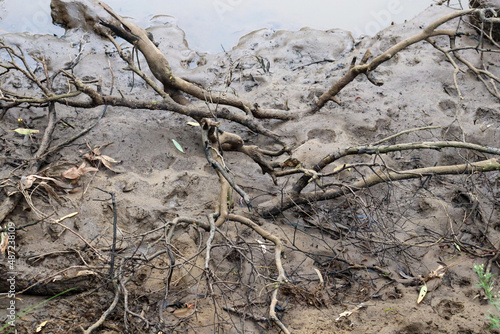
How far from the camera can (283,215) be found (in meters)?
3.21

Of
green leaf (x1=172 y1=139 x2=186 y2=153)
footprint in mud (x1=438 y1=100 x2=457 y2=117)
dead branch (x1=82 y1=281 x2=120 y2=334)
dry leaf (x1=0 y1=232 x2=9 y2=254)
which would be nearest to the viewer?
dead branch (x1=82 y1=281 x2=120 y2=334)

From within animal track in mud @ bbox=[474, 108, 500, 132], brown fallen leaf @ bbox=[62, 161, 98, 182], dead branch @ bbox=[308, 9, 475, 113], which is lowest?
brown fallen leaf @ bbox=[62, 161, 98, 182]

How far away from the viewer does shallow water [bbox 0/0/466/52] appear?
19.7 feet

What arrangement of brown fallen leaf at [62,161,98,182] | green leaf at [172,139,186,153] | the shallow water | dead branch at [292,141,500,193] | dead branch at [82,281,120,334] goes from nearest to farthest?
dead branch at [82,281,120,334] → dead branch at [292,141,500,193] → brown fallen leaf at [62,161,98,182] → green leaf at [172,139,186,153] → the shallow water

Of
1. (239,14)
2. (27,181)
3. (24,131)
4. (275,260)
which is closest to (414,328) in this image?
(275,260)

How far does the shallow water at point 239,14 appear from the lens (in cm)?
599

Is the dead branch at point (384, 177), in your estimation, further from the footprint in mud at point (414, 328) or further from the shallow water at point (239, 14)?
the shallow water at point (239, 14)

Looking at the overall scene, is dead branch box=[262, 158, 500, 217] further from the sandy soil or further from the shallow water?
the shallow water

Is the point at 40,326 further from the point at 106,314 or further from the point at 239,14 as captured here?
the point at 239,14

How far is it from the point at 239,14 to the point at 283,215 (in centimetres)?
444

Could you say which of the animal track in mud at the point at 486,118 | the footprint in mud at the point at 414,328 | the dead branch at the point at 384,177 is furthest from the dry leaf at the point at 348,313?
the animal track in mud at the point at 486,118

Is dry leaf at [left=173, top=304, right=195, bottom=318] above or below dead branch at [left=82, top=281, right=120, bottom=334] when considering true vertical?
below

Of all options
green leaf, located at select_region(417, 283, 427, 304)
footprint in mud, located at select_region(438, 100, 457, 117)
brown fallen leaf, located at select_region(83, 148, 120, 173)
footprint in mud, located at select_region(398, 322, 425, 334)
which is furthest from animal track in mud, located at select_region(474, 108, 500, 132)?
Result: brown fallen leaf, located at select_region(83, 148, 120, 173)

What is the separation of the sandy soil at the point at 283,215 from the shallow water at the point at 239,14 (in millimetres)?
1053
